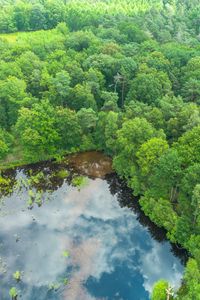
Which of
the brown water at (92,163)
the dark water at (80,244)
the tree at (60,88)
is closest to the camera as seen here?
the dark water at (80,244)

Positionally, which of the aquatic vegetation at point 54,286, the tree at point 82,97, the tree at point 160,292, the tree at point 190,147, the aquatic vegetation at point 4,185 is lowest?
the aquatic vegetation at point 4,185

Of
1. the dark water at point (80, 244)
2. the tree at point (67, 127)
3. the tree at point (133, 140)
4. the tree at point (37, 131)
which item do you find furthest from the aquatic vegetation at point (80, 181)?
the tree at point (67, 127)

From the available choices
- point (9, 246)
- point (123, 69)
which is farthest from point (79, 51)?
point (9, 246)

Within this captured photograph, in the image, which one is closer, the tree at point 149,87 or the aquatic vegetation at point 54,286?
the aquatic vegetation at point 54,286

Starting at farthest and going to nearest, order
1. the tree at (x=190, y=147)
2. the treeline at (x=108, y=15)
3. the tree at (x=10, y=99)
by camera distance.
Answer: the treeline at (x=108, y=15)
the tree at (x=10, y=99)
the tree at (x=190, y=147)

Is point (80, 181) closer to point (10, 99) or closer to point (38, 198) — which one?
point (38, 198)

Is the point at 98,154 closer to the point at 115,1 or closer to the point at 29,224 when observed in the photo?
the point at 29,224

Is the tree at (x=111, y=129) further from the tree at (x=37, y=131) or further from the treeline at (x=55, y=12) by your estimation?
the treeline at (x=55, y=12)
